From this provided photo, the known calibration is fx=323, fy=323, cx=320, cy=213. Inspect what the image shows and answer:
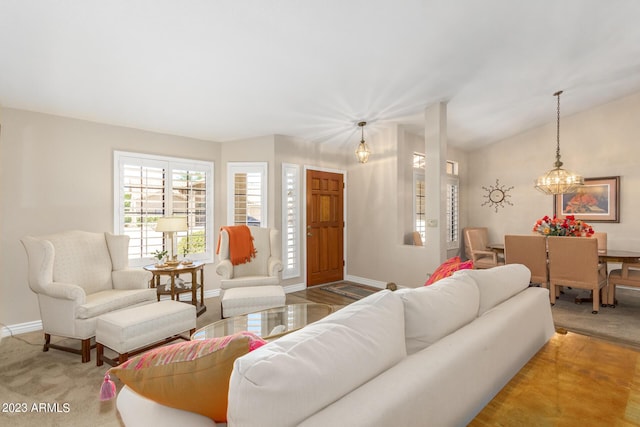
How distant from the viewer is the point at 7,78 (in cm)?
285

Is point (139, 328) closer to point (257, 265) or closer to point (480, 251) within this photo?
point (257, 265)

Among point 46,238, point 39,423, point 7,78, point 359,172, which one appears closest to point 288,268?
point 359,172

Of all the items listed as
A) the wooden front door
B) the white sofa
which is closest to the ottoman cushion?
the white sofa

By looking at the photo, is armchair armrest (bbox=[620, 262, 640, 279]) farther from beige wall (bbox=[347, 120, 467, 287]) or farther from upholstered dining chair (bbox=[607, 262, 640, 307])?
beige wall (bbox=[347, 120, 467, 287])

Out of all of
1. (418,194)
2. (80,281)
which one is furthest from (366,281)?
(80,281)

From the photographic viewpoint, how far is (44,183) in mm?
3619

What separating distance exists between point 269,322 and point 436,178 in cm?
298

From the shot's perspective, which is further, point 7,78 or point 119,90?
point 119,90

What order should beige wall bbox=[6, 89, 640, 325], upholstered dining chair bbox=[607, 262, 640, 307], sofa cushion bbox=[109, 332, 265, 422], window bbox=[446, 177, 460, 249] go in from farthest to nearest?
1. window bbox=[446, 177, 460, 249]
2. upholstered dining chair bbox=[607, 262, 640, 307]
3. beige wall bbox=[6, 89, 640, 325]
4. sofa cushion bbox=[109, 332, 265, 422]

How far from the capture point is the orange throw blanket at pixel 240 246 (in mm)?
4195

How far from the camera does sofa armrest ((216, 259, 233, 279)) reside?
394 centimetres

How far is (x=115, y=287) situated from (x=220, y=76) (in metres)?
2.51

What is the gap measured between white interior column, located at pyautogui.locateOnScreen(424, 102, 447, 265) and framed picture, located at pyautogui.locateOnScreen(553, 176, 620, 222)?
3007 mm

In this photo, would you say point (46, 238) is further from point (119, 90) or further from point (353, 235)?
point (353, 235)
